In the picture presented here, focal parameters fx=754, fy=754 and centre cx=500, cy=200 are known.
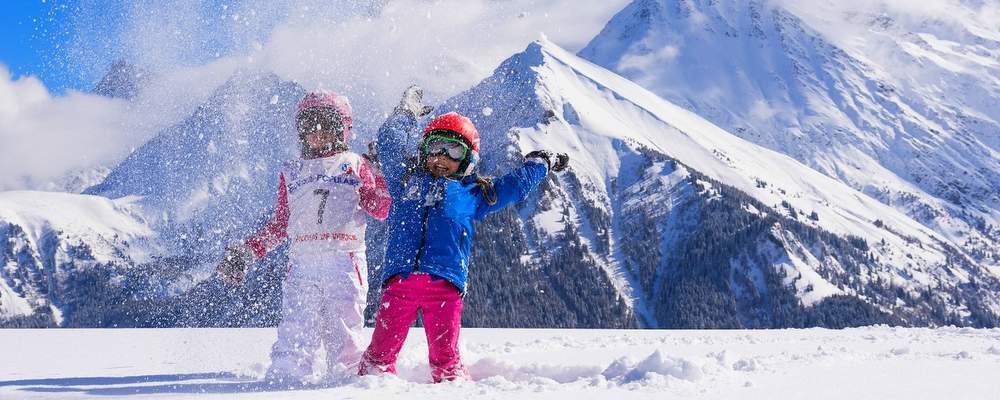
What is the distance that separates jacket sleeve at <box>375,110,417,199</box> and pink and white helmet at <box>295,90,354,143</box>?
31 centimetres

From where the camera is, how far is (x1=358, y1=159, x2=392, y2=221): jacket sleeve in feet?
20.5

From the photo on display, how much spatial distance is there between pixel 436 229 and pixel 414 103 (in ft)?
4.26

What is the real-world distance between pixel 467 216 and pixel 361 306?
1167mm

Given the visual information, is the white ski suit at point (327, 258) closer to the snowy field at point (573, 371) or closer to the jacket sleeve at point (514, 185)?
the snowy field at point (573, 371)

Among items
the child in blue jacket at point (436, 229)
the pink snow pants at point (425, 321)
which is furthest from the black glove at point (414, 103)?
the pink snow pants at point (425, 321)

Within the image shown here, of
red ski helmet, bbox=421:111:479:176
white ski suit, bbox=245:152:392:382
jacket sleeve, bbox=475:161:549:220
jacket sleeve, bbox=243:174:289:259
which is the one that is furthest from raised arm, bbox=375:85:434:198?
jacket sleeve, bbox=243:174:289:259

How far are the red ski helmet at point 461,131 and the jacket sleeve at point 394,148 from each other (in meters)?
0.25

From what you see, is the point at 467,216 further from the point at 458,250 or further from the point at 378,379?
the point at 378,379

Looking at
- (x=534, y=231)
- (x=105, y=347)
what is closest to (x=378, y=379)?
(x=105, y=347)

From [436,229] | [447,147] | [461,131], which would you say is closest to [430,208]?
[436,229]

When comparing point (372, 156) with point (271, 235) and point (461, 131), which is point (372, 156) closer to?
point (461, 131)

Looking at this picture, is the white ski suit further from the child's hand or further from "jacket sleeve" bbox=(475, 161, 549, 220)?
"jacket sleeve" bbox=(475, 161, 549, 220)

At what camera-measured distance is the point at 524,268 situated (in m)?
179

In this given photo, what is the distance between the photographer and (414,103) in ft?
21.8
